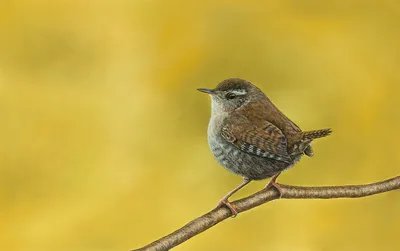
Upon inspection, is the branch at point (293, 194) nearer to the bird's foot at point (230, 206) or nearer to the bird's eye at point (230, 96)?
the bird's foot at point (230, 206)

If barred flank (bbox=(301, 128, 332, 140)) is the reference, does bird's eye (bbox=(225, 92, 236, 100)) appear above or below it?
above

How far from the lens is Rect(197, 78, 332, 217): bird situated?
1.28m

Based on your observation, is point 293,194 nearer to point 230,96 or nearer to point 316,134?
point 316,134

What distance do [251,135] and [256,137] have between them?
0.05ft

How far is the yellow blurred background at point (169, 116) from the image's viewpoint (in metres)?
1.41

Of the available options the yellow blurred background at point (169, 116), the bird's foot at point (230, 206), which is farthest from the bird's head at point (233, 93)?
the bird's foot at point (230, 206)

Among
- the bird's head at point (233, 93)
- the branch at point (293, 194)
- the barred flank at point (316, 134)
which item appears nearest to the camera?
the branch at point (293, 194)

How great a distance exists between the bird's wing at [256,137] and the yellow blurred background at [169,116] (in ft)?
0.36

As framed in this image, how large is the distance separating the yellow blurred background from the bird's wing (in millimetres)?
110

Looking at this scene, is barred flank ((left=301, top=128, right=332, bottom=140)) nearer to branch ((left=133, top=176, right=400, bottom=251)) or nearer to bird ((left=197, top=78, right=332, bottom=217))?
bird ((left=197, top=78, right=332, bottom=217))

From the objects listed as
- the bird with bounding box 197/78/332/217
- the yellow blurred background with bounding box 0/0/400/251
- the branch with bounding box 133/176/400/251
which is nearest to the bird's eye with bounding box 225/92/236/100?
the bird with bounding box 197/78/332/217

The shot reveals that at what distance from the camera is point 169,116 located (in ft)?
5.01

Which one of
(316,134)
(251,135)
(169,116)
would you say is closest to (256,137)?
(251,135)

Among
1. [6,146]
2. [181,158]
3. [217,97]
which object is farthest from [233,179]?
[6,146]
